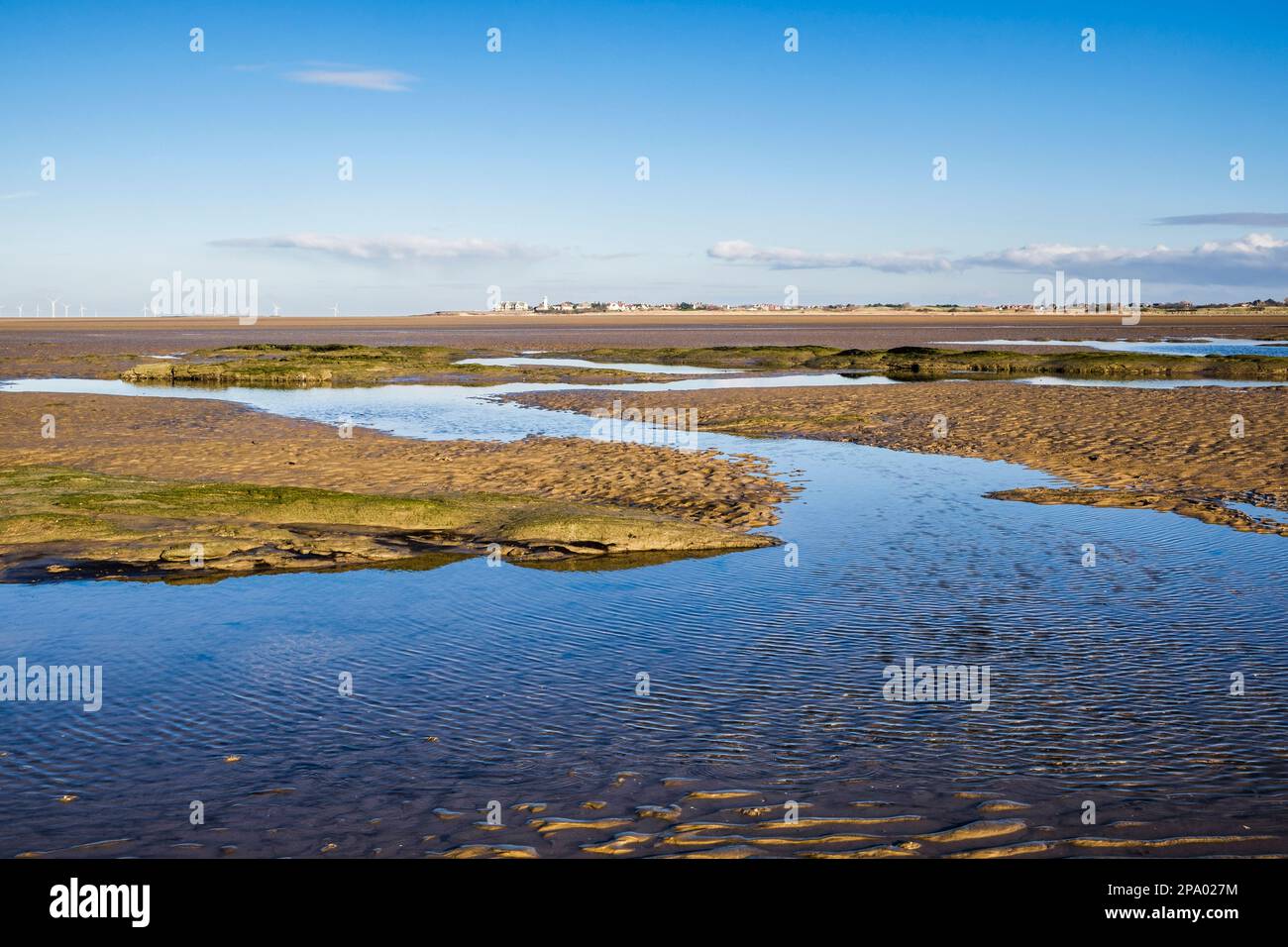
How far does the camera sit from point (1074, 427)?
101ft

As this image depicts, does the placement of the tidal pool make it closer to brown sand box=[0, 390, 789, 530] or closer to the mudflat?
the mudflat

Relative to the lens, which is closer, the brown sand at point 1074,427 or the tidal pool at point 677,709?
the tidal pool at point 677,709

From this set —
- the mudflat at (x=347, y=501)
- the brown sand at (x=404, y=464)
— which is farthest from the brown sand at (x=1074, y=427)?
the mudflat at (x=347, y=501)

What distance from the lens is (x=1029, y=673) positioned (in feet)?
34.0

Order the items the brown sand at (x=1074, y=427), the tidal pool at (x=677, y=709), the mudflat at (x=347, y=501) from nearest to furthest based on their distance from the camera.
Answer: the tidal pool at (x=677, y=709) → the mudflat at (x=347, y=501) → the brown sand at (x=1074, y=427)

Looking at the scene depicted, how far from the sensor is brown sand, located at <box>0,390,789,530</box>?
20984 mm

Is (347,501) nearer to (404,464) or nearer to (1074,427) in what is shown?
(404,464)

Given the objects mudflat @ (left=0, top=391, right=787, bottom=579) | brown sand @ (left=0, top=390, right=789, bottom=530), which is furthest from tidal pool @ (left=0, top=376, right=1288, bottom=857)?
brown sand @ (left=0, top=390, right=789, bottom=530)

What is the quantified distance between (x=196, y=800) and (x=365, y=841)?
1508 mm

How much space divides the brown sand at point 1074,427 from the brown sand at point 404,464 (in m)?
5.94

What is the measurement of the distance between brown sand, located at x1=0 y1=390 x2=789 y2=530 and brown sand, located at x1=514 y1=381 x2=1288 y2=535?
19.5 ft

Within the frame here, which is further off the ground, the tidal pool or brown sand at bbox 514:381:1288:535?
brown sand at bbox 514:381:1288:535

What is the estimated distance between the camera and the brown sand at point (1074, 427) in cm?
2098

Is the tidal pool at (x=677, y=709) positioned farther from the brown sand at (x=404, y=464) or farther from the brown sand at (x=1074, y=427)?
the brown sand at (x=404, y=464)
